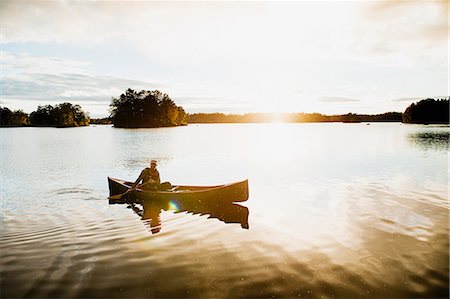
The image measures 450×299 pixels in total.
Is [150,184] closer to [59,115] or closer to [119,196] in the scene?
[119,196]

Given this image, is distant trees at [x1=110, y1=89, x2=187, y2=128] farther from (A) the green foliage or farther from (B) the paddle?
(B) the paddle

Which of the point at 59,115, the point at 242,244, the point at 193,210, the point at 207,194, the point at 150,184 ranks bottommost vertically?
the point at 242,244

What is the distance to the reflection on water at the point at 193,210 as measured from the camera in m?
13.5

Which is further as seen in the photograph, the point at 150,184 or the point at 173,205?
the point at 150,184

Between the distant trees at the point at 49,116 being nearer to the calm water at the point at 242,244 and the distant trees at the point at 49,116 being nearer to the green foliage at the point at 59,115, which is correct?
the green foliage at the point at 59,115

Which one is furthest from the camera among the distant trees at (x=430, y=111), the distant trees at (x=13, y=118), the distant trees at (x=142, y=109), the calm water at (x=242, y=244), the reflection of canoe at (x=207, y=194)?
the distant trees at (x=13, y=118)

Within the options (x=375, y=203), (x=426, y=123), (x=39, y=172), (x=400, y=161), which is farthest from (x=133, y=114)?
(x=426, y=123)

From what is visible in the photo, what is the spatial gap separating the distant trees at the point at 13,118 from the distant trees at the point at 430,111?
230 m

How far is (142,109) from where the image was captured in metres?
138

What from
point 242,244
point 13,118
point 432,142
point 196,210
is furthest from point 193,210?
point 13,118

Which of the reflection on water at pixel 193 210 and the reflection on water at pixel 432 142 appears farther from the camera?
the reflection on water at pixel 432 142

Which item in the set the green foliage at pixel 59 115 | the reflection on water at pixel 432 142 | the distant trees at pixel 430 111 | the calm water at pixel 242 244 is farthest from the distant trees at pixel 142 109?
the distant trees at pixel 430 111

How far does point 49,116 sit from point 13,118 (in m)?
25.7

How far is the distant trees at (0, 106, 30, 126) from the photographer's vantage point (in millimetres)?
179750
